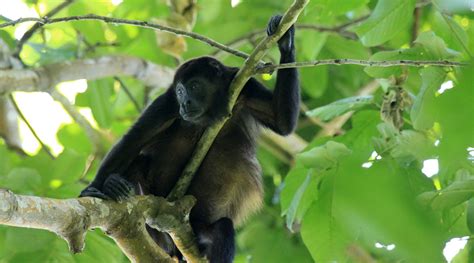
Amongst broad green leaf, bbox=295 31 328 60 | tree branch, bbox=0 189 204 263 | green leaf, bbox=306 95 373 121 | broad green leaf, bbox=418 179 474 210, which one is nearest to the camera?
tree branch, bbox=0 189 204 263

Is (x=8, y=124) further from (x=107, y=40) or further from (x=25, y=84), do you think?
(x=25, y=84)

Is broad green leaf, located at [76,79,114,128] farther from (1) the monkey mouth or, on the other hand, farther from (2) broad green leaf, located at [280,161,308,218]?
(2) broad green leaf, located at [280,161,308,218]

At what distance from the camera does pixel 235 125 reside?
4816mm

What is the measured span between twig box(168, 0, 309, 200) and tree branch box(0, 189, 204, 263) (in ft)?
0.35

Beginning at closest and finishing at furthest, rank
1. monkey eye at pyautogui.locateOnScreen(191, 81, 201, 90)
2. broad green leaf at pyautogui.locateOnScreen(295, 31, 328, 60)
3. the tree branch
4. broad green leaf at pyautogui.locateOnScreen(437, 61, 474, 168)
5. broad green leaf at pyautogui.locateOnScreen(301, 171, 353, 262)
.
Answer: broad green leaf at pyautogui.locateOnScreen(437, 61, 474, 168), the tree branch, broad green leaf at pyautogui.locateOnScreen(301, 171, 353, 262), monkey eye at pyautogui.locateOnScreen(191, 81, 201, 90), broad green leaf at pyautogui.locateOnScreen(295, 31, 328, 60)

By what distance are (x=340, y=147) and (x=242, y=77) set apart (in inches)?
22.9

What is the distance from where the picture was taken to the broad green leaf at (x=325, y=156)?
316cm

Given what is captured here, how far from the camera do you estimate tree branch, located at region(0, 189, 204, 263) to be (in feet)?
8.41

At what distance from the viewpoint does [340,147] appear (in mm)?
3162

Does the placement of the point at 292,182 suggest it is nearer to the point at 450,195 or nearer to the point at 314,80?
the point at 450,195

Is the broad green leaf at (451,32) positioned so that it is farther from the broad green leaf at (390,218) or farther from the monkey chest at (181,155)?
the broad green leaf at (390,218)

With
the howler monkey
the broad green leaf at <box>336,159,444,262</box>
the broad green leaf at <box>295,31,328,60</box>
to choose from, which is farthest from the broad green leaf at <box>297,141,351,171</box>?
the broad green leaf at <box>295,31,328,60</box>

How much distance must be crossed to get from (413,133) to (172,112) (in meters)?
1.84

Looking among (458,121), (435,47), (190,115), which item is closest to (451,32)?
(435,47)
